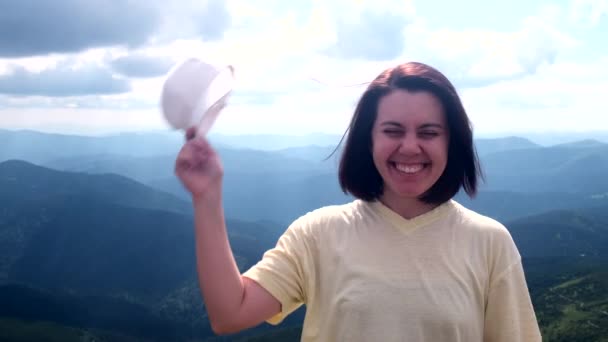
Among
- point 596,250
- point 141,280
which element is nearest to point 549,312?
point 596,250

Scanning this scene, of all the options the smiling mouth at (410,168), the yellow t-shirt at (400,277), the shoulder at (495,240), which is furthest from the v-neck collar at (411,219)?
the smiling mouth at (410,168)

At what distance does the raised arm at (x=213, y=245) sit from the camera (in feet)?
11.3

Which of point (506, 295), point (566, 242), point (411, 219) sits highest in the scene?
point (411, 219)

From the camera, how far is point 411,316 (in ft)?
11.6

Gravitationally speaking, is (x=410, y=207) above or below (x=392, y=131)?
below

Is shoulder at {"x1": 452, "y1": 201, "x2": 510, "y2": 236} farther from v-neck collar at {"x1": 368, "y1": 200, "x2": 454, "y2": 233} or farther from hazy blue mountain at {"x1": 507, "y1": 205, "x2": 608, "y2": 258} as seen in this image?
hazy blue mountain at {"x1": 507, "y1": 205, "x2": 608, "y2": 258}

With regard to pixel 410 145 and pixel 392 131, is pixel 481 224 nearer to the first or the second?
pixel 410 145

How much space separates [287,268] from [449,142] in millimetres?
1447

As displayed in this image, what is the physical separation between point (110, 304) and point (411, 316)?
591ft

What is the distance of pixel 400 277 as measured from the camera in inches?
143

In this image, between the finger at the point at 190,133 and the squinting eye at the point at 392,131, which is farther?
the squinting eye at the point at 392,131

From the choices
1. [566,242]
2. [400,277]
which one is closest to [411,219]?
[400,277]

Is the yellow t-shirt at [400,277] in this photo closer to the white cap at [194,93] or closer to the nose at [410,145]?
the nose at [410,145]

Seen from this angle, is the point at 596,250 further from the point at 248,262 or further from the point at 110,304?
the point at 110,304
